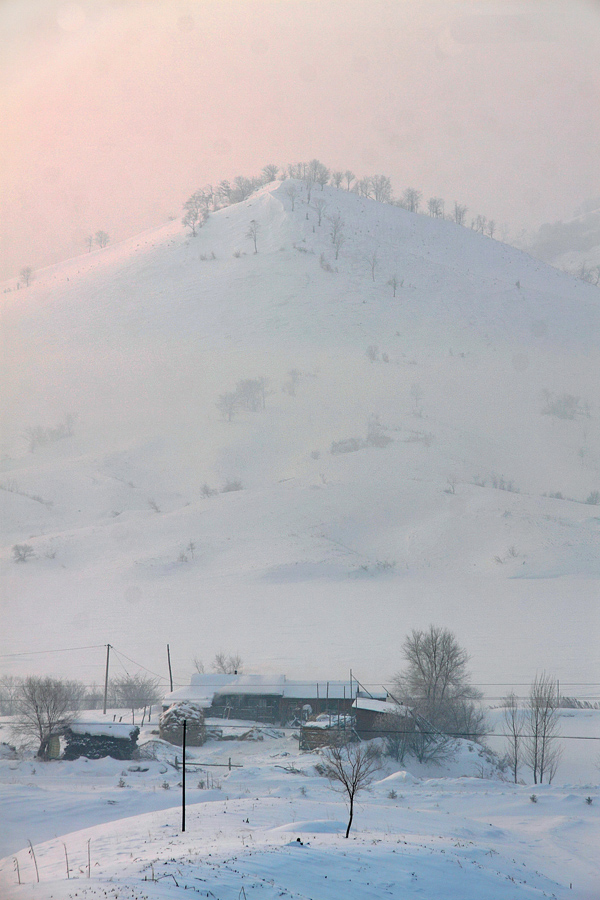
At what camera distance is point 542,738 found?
27688 mm

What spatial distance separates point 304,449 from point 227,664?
4195 centimetres

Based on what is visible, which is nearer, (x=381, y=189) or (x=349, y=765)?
(x=349, y=765)

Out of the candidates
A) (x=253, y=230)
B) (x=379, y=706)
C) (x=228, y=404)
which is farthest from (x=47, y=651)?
(x=253, y=230)

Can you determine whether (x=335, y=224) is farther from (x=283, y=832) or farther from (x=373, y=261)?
(x=283, y=832)

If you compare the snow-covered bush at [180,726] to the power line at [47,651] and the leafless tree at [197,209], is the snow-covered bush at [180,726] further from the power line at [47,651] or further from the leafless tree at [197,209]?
the leafless tree at [197,209]

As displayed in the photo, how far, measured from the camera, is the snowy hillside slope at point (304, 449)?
4488 cm

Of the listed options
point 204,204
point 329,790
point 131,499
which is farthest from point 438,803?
point 204,204

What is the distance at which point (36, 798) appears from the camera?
63.9ft

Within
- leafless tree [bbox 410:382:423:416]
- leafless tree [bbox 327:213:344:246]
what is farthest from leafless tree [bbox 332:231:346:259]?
leafless tree [bbox 410:382:423:416]

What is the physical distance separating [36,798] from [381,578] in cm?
3410

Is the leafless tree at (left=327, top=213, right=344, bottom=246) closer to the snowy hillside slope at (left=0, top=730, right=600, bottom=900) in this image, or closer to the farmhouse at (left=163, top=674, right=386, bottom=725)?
the farmhouse at (left=163, top=674, right=386, bottom=725)

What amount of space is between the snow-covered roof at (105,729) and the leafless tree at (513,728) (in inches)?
502

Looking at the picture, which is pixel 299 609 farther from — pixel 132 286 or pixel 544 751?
pixel 132 286

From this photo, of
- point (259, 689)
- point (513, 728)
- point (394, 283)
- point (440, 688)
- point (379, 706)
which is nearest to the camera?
point (513, 728)
